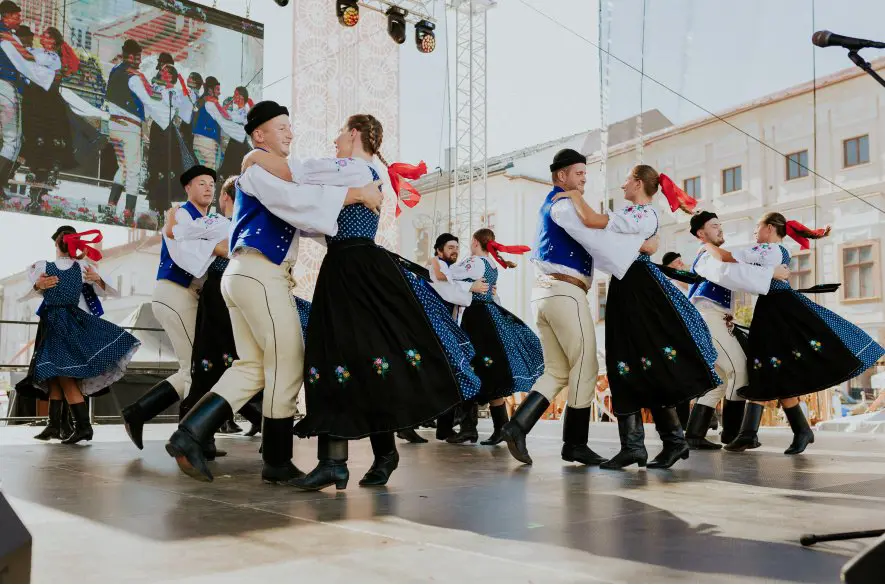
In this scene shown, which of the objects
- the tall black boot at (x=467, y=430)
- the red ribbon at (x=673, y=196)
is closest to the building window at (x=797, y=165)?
the tall black boot at (x=467, y=430)

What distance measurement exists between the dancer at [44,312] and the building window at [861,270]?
638cm

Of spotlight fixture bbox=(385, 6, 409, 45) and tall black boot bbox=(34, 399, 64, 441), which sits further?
spotlight fixture bbox=(385, 6, 409, 45)

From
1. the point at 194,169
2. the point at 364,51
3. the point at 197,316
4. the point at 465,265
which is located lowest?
the point at 197,316

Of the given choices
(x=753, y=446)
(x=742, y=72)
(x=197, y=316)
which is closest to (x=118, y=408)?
(x=197, y=316)

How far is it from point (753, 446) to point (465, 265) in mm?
1788

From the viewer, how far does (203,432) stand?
2.67 meters

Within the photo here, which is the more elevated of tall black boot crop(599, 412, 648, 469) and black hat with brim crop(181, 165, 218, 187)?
black hat with brim crop(181, 165, 218, 187)

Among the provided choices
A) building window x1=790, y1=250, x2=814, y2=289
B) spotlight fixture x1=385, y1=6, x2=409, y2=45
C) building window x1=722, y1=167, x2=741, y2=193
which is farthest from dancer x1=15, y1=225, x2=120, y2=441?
building window x1=722, y1=167, x2=741, y2=193

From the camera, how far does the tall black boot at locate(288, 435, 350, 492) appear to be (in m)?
2.62

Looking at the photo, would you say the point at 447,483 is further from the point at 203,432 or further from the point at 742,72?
the point at 742,72

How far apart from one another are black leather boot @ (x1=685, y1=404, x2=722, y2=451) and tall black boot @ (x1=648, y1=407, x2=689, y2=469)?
104cm

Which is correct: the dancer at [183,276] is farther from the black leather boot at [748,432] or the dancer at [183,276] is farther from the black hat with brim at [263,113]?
the black leather boot at [748,432]

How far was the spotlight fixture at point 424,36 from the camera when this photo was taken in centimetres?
898

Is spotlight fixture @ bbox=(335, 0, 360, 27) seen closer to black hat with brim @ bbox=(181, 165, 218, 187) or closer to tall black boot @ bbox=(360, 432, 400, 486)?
black hat with brim @ bbox=(181, 165, 218, 187)
